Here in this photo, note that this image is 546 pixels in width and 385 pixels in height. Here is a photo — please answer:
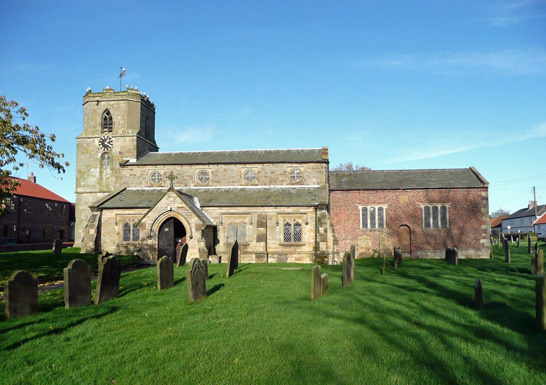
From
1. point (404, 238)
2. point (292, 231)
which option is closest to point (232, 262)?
point (292, 231)

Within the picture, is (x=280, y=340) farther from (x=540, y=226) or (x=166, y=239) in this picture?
(x=540, y=226)

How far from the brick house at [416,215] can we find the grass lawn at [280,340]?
1829 cm

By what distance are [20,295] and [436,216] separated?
92.7 feet

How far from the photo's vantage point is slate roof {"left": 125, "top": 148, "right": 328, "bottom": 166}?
30.1 metres

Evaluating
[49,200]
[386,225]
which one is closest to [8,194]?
[386,225]

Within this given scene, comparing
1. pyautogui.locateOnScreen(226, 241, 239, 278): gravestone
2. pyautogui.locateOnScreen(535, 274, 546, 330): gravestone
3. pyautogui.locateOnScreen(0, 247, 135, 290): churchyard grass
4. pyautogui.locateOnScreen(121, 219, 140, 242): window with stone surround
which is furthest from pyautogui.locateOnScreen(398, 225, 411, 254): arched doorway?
pyautogui.locateOnScreen(535, 274, 546, 330): gravestone

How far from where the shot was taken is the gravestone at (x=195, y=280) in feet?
35.8

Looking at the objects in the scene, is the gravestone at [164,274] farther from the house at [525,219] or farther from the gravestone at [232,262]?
the house at [525,219]

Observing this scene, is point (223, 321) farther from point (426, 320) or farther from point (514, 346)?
point (514, 346)

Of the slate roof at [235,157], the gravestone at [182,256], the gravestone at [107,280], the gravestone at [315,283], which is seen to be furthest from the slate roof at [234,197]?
the gravestone at [315,283]

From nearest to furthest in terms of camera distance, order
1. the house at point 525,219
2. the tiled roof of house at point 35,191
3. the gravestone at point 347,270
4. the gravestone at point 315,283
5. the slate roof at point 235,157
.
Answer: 1. the gravestone at point 315,283
2. the gravestone at point 347,270
3. the slate roof at point 235,157
4. the tiled roof of house at point 35,191
5. the house at point 525,219

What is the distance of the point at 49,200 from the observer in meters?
49.8

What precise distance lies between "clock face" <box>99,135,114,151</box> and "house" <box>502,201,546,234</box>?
6846 cm

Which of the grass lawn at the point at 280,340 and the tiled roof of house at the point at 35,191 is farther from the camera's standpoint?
the tiled roof of house at the point at 35,191
